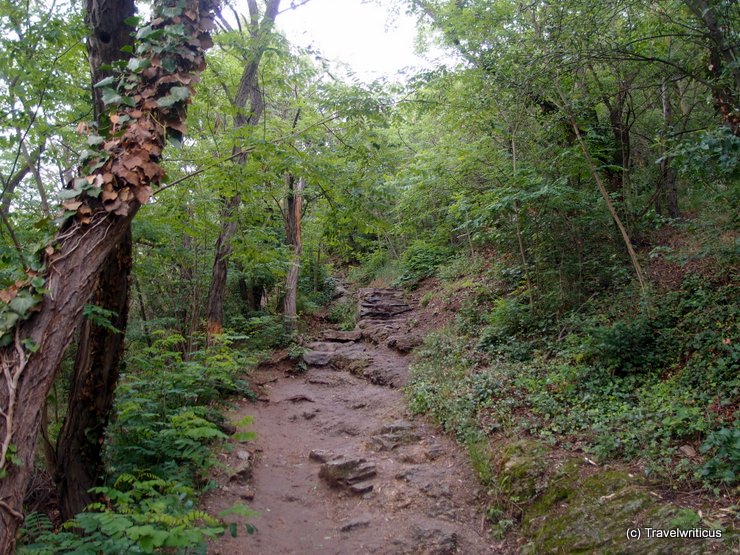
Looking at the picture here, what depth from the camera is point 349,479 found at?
17.7 feet

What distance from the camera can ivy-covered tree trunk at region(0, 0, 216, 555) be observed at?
192 cm

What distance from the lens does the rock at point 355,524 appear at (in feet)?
15.2

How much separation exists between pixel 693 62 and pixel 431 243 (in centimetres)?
885

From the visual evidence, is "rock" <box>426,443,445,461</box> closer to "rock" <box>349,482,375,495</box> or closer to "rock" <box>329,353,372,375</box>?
"rock" <box>349,482,375,495</box>

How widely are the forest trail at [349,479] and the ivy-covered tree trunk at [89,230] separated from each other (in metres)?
2.77

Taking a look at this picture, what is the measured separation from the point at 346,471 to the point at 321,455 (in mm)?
770

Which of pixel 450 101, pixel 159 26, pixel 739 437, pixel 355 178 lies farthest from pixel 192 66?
pixel 450 101

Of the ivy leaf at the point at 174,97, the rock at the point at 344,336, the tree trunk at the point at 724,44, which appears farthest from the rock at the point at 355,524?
the rock at the point at 344,336

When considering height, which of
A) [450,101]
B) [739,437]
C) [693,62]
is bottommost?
[739,437]

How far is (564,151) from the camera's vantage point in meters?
6.97

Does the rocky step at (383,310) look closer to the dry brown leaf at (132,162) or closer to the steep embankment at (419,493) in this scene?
the steep embankment at (419,493)

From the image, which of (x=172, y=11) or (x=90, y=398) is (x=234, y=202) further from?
(x=172, y=11)

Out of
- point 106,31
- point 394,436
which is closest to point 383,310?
point 394,436

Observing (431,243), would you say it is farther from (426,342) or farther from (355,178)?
(355,178)
